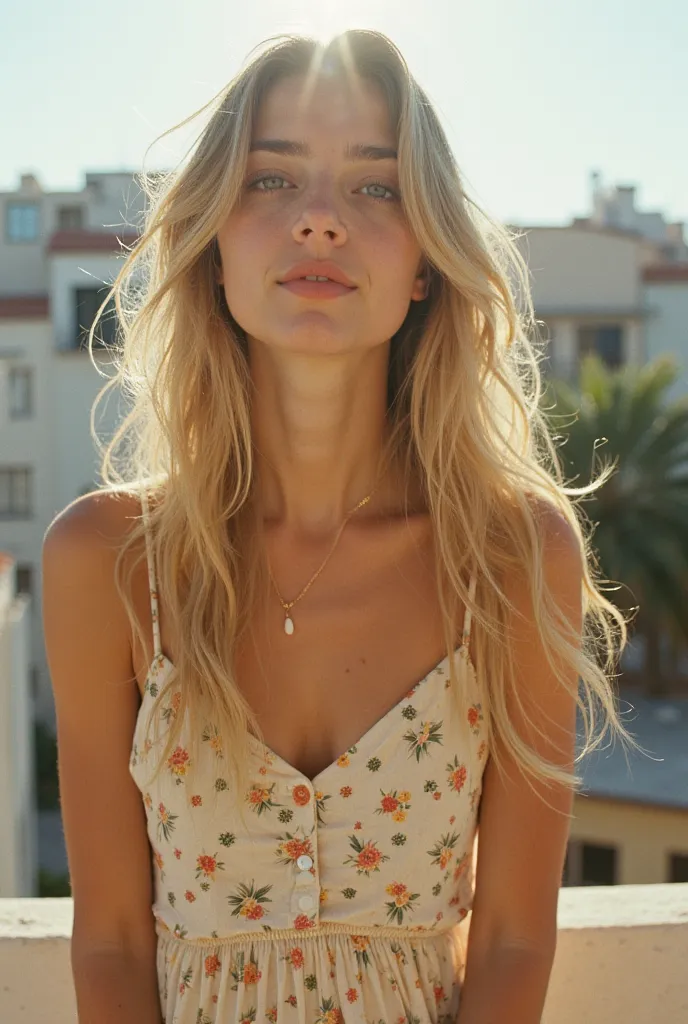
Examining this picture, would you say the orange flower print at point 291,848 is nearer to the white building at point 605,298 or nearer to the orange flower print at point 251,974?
the orange flower print at point 251,974

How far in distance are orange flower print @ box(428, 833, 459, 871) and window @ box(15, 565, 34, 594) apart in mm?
27674

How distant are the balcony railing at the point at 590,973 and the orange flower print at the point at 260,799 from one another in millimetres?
417

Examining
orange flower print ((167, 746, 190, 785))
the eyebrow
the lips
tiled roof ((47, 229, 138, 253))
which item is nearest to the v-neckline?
orange flower print ((167, 746, 190, 785))

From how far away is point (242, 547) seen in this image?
214 cm

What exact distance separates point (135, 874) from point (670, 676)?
66.3ft

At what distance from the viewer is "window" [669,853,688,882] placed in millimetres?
15062

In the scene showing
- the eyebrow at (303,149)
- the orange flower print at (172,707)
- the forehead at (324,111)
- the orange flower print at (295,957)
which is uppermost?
the forehead at (324,111)

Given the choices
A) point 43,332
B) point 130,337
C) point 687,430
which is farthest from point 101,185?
point 130,337

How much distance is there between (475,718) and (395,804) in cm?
20

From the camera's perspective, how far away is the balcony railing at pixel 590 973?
2059 mm

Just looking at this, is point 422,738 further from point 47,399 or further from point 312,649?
point 47,399

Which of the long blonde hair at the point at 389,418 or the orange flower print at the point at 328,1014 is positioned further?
the long blonde hair at the point at 389,418

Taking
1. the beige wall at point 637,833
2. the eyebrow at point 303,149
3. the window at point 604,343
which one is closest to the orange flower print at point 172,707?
the eyebrow at point 303,149

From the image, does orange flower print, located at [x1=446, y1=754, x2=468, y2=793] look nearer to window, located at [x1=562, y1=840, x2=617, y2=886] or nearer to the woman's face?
the woman's face
